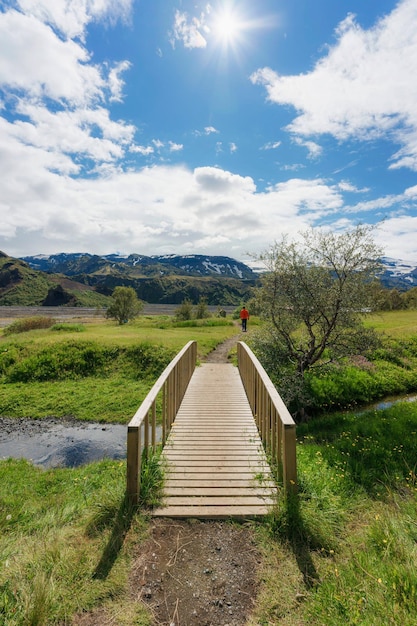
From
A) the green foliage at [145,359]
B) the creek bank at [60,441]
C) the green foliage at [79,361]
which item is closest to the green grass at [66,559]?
the creek bank at [60,441]

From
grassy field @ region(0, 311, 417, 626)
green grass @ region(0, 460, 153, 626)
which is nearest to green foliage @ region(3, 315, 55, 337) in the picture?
grassy field @ region(0, 311, 417, 626)

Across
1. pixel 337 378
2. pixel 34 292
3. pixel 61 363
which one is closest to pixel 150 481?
pixel 337 378

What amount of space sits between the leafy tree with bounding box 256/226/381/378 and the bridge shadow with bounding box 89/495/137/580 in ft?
29.3

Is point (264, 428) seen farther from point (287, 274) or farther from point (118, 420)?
point (118, 420)

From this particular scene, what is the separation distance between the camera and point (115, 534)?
3.92m

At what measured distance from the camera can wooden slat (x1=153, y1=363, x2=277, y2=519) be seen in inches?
176

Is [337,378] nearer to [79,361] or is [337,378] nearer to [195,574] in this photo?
[195,574]

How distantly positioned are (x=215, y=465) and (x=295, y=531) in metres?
1.87

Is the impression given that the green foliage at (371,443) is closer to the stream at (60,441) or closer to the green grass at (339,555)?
the green grass at (339,555)

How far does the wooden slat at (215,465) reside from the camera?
176 inches

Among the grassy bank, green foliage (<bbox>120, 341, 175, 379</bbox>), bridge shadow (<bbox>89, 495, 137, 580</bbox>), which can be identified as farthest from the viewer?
green foliage (<bbox>120, 341, 175, 379</bbox>)

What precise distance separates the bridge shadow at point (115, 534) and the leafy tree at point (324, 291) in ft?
29.3

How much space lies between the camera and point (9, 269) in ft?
620

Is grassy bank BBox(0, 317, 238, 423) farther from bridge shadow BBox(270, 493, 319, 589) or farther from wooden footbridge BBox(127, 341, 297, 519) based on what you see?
bridge shadow BBox(270, 493, 319, 589)
